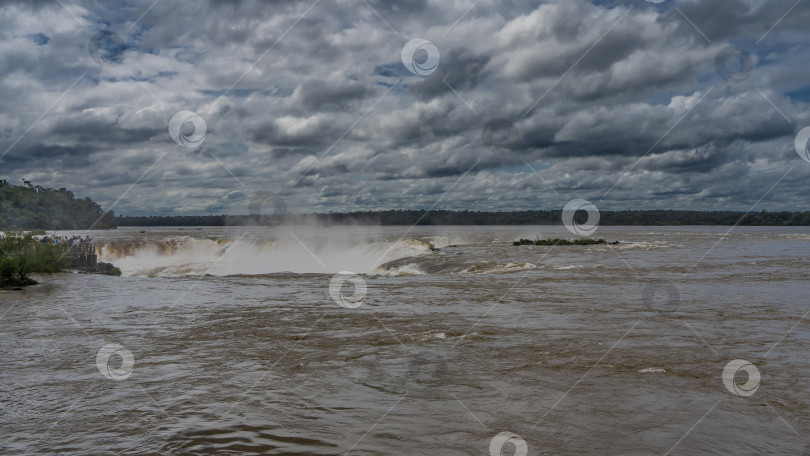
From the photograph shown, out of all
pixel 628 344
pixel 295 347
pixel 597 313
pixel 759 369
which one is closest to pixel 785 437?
pixel 759 369

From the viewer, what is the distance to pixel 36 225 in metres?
133

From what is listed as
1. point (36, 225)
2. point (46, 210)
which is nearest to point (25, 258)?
point (36, 225)

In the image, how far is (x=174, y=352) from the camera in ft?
37.8

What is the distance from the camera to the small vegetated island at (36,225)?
25594 mm

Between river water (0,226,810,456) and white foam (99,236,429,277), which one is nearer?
river water (0,226,810,456)

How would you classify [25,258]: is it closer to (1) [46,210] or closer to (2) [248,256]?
(2) [248,256]

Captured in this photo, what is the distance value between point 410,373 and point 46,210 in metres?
171

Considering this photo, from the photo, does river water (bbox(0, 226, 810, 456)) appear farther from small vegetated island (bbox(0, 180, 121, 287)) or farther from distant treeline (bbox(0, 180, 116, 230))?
distant treeline (bbox(0, 180, 116, 230))

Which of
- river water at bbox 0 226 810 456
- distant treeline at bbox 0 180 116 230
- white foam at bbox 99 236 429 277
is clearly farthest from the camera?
distant treeline at bbox 0 180 116 230

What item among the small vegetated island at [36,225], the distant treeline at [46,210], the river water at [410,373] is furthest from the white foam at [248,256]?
the distant treeline at [46,210]

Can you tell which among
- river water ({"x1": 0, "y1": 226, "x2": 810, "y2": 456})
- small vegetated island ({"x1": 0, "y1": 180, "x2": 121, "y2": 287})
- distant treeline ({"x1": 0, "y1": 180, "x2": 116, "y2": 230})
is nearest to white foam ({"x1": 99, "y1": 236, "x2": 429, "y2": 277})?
small vegetated island ({"x1": 0, "y1": 180, "x2": 121, "y2": 287})

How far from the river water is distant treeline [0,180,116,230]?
4842 inches

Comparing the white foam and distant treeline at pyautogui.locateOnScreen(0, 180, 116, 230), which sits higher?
distant treeline at pyautogui.locateOnScreen(0, 180, 116, 230)

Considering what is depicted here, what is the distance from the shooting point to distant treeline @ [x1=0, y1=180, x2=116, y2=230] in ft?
415
